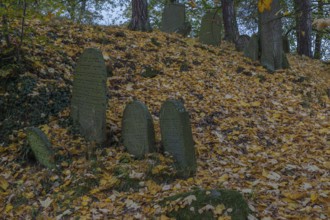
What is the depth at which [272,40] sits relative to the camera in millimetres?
9602

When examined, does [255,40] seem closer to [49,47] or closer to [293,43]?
[49,47]

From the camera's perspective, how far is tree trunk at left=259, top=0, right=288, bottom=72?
9602 millimetres

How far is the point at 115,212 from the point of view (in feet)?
14.3

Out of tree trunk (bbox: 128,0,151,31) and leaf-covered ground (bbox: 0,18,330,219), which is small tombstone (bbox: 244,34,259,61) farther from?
tree trunk (bbox: 128,0,151,31)

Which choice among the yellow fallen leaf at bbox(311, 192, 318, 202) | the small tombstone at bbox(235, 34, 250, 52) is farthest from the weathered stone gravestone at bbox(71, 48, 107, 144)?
the small tombstone at bbox(235, 34, 250, 52)

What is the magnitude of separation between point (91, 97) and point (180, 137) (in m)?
1.67

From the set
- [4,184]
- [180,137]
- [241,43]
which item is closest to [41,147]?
[4,184]

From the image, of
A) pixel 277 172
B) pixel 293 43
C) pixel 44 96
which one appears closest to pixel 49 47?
pixel 44 96

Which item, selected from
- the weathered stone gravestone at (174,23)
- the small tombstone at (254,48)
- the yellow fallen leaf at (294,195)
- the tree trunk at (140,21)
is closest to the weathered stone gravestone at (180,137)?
the yellow fallen leaf at (294,195)

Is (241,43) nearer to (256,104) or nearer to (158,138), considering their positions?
(256,104)

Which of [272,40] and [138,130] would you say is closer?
[138,130]

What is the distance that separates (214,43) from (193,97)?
4631 mm

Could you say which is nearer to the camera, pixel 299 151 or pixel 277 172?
pixel 277 172

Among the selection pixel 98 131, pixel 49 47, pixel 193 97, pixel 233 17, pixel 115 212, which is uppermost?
pixel 233 17
